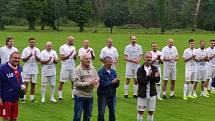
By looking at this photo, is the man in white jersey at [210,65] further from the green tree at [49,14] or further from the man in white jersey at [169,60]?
the green tree at [49,14]

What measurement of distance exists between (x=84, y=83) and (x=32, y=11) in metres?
80.3

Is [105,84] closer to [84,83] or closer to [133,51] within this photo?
[84,83]

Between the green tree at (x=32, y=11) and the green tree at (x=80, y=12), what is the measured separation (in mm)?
6594

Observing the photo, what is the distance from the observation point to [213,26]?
95750 mm

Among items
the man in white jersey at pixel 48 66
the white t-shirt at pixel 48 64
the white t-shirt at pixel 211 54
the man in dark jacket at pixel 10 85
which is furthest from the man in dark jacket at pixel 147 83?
the white t-shirt at pixel 211 54

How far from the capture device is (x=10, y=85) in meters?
12.1

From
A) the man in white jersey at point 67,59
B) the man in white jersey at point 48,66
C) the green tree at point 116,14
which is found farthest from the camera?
the green tree at point 116,14

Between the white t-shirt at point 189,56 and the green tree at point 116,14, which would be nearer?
the white t-shirt at point 189,56

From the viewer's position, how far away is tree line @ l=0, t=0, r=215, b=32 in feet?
302

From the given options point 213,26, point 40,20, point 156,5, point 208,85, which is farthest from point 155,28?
point 208,85

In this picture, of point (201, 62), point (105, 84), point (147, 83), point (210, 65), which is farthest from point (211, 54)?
point (105, 84)

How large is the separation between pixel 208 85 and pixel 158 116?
6.46 metres

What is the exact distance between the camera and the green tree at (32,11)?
90.8 metres

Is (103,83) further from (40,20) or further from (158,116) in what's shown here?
(40,20)
